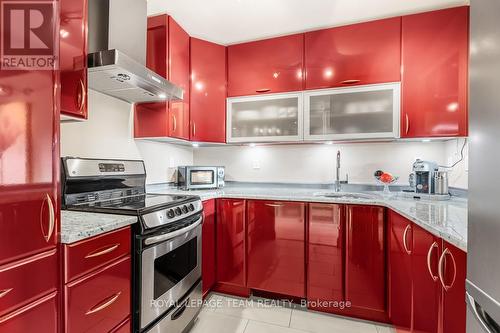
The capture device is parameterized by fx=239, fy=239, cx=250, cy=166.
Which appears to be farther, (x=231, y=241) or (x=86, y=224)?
(x=231, y=241)

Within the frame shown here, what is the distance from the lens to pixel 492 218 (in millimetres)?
584

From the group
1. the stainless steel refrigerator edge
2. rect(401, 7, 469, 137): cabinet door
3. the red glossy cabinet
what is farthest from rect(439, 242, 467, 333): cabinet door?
the red glossy cabinet

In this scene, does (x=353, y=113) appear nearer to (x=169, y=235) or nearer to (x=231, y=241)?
(x=231, y=241)

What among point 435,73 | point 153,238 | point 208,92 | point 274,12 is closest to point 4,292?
point 153,238

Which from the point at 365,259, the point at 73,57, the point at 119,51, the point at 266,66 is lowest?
the point at 365,259

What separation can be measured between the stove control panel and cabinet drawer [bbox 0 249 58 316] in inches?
16.7

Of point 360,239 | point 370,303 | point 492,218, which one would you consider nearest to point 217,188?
point 360,239

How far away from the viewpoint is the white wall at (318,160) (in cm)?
223

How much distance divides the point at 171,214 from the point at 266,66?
5.45ft

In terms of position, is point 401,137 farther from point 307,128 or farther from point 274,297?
point 274,297

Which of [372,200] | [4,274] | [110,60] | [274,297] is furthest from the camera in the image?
[274,297]

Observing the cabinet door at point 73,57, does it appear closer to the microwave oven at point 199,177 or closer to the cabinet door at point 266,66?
the microwave oven at point 199,177

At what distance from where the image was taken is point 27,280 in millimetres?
813

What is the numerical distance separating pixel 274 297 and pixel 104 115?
2085 mm
